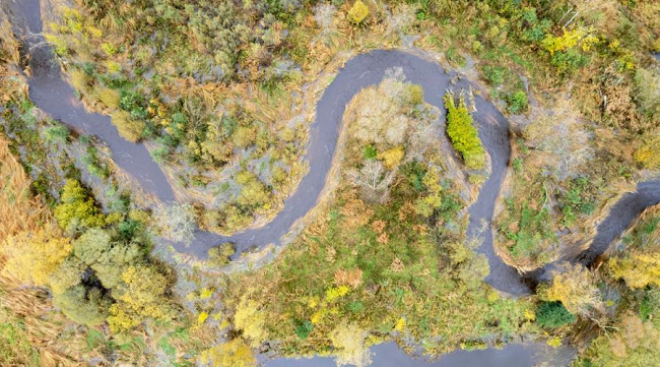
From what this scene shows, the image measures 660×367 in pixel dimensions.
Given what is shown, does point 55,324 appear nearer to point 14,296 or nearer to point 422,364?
point 14,296

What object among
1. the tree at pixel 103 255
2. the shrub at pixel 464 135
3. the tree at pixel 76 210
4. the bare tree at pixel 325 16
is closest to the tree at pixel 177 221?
the tree at pixel 103 255

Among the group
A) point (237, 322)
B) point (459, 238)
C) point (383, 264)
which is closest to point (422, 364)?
point (383, 264)

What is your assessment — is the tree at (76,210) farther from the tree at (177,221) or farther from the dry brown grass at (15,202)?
the tree at (177,221)

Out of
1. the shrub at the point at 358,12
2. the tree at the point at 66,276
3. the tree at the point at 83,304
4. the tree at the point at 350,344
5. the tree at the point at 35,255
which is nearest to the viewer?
the tree at the point at 35,255

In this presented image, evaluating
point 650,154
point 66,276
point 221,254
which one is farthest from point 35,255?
point 650,154

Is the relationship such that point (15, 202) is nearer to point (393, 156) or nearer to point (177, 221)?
point (177, 221)

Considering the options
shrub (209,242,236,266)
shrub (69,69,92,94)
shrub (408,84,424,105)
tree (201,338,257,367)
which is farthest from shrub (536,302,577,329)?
shrub (69,69,92,94)
